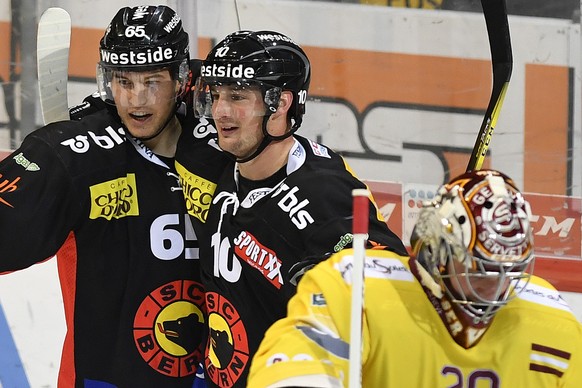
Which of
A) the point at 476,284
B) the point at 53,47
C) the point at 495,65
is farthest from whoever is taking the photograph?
the point at 495,65

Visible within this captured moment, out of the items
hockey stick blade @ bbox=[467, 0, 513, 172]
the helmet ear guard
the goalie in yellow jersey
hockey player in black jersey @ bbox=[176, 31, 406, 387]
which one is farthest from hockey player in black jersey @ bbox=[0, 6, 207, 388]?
the goalie in yellow jersey

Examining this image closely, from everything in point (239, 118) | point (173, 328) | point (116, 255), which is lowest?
point (173, 328)

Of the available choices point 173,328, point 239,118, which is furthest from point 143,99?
point 173,328

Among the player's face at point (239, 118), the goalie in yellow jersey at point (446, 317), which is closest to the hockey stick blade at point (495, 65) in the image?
→ the player's face at point (239, 118)

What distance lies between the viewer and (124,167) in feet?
9.64

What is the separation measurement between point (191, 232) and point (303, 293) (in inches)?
36.0

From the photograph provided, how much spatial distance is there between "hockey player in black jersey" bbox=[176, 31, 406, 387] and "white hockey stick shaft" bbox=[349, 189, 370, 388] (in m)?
0.66

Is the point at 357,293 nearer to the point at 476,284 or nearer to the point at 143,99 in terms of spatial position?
the point at 476,284

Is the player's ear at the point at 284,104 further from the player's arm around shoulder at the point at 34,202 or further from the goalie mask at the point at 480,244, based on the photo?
the goalie mask at the point at 480,244

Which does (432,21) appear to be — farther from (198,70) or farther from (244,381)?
(244,381)

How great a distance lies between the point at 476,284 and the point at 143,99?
111cm

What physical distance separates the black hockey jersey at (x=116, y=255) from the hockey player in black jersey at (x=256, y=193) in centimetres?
14

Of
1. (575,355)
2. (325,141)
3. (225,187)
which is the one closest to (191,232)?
(225,187)

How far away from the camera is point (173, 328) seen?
3000 millimetres
